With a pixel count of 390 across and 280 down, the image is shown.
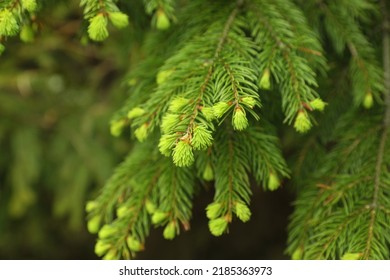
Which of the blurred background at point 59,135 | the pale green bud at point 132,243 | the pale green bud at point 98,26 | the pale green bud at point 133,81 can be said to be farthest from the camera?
the blurred background at point 59,135

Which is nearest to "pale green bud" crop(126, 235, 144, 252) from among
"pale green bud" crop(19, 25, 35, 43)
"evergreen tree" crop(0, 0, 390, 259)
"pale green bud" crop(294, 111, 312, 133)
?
"evergreen tree" crop(0, 0, 390, 259)

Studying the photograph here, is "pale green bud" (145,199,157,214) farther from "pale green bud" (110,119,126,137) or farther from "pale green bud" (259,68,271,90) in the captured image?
"pale green bud" (259,68,271,90)

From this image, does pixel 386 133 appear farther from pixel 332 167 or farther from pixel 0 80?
pixel 0 80

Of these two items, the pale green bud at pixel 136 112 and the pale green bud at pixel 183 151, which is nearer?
the pale green bud at pixel 183 151

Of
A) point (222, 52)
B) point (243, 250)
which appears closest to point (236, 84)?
point (222, 52)

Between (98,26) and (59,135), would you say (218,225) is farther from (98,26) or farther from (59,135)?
(59,135)

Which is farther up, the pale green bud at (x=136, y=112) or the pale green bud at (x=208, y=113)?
the pale green bud at (x=136, y=112)

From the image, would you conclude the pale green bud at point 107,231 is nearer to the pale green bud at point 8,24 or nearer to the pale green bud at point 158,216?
the pale green bud at point 158,216

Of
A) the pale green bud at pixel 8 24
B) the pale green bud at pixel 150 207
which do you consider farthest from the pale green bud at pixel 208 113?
the pale green bud at pixel 8 24
